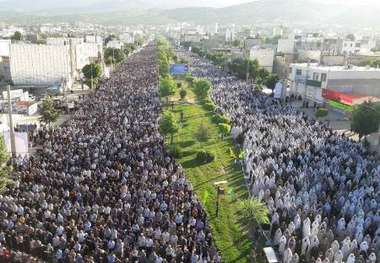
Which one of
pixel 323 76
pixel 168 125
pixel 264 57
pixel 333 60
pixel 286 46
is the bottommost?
pixel 168 125

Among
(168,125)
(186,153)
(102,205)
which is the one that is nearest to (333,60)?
(168,125)

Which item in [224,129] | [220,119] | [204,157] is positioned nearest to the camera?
[204,157]

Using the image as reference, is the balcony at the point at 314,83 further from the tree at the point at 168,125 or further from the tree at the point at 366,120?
the tree at the point at 168,125

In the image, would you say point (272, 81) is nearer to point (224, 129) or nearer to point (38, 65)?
point (224, 129)

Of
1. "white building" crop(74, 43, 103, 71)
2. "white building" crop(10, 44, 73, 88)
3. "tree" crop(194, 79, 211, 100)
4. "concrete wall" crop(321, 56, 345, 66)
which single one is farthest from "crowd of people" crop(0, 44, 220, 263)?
"white building" crop(74, 43, 103, 71)

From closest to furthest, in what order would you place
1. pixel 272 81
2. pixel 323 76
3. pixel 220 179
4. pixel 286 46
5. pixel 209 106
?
1. pixel 220 179
2. pixel 209 106
3. pixel 323 76
4. pixel 272 81
5. pixel 286 46

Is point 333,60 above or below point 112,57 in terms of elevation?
above

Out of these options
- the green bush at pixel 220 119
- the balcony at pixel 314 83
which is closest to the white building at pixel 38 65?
the green bush at pixel 220 119
